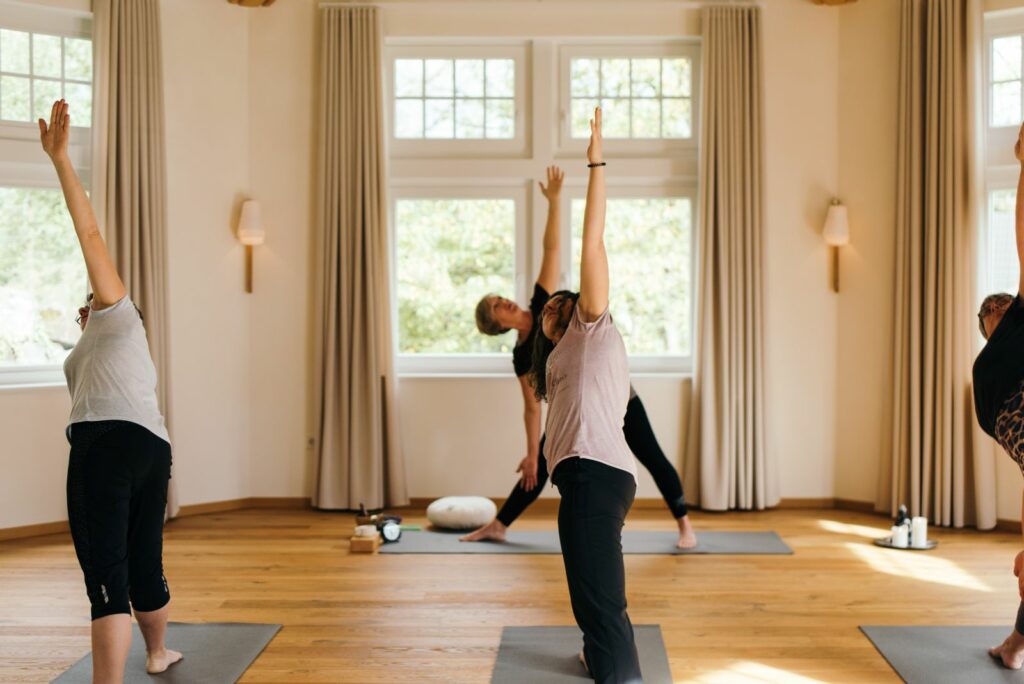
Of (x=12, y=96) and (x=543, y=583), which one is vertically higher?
(x=12, y=96)

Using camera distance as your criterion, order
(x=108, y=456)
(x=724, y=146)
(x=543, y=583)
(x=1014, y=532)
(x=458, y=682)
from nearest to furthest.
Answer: (x=108, y=456) < (x=458, y=682) < (x=543, y=583) < (x=1014, y=532) < (x=724, y=146)

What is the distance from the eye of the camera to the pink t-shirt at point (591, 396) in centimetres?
260

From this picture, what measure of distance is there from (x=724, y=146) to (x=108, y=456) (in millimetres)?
3945

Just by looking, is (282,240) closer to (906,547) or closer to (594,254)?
(594,254)

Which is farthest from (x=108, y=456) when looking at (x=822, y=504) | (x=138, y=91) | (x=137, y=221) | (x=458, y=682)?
(x=822, y=504)

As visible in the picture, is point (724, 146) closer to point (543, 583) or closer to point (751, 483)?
point (751, 483)

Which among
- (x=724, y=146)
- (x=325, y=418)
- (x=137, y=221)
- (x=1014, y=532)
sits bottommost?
(x=1014, y=532)

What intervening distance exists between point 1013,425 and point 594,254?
127cm

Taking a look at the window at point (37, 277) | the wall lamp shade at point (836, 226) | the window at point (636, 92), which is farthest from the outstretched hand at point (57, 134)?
the wall lamp shade at point (836, 226)

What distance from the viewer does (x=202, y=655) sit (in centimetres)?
324

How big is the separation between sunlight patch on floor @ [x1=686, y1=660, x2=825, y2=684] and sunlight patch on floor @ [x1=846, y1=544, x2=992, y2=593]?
4.61ft

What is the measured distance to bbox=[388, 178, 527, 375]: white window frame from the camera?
5.85 meters

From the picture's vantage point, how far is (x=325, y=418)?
5.64m

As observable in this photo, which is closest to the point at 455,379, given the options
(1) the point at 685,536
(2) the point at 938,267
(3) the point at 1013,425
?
(1) the point at 685,536
